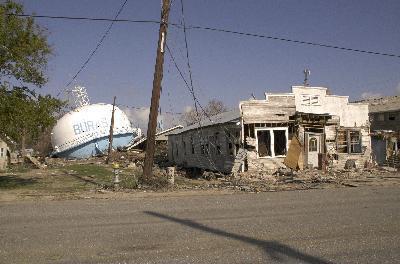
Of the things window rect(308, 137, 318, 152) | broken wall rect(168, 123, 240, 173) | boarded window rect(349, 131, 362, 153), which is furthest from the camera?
boarded window rect(349, 131, 362, 153)

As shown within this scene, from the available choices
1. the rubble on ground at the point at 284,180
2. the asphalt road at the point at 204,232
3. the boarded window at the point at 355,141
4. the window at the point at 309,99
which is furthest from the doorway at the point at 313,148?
the asphalt road at the point at 204,232

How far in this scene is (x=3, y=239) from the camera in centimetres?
762

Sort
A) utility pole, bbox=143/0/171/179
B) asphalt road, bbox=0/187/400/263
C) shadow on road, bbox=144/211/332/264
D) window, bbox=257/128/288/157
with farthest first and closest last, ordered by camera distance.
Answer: window, bbox=257/128/288/157
utility pole, bbox=143/0/171/179
asphalt road, bbox=0/187/400/263
shadow on road, bbox=144/211/332/264

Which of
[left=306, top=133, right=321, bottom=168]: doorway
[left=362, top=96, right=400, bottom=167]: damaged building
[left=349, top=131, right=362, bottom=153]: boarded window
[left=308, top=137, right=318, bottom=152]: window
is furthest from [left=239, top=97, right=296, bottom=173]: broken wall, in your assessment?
[left=362, top=96, right=400, bottom=167]: damaged building


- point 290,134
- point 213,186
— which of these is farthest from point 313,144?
point 213,186

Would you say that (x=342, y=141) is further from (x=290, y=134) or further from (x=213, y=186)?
(x=213, y=186)

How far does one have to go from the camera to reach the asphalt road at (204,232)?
21.0 feet

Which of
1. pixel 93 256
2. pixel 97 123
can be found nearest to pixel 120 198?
pixel 93 256

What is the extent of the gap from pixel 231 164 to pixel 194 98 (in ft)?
16.3

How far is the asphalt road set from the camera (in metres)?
6.41

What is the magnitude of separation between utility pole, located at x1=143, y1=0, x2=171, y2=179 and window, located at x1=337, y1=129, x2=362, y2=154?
1461cm

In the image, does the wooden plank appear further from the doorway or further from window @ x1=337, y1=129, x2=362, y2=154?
window @ x1=337, y1=129, x2=362, y2=154

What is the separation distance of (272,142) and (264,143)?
66 centimetres

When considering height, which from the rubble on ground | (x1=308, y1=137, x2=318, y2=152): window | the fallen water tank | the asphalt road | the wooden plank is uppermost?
the fallen water tank
